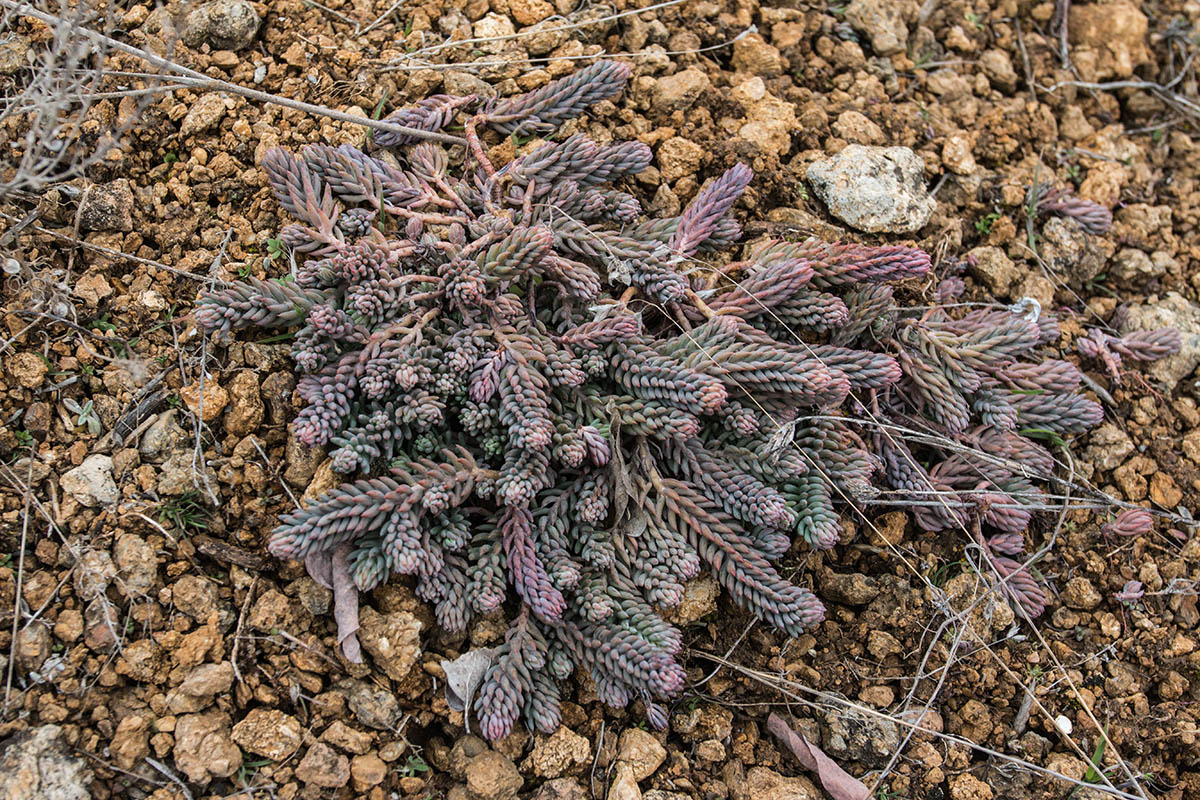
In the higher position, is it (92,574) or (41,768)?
(92,574)

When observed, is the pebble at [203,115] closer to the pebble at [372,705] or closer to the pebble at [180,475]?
the pebble at [180,475]

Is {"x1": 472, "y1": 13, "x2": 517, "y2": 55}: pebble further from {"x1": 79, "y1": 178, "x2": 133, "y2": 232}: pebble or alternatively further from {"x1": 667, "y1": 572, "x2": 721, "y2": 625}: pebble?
{"x1": 667, "y1": 572, "x2": 721, "y2": 625}: pebble

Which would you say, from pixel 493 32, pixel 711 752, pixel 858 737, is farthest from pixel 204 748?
pixel 493 32

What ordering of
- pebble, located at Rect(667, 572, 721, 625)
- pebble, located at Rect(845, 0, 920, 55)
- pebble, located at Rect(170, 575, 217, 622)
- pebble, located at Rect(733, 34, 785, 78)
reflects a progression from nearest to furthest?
pebble, located at Rect(170, 575, 217, 622), pebble, located at Rect(667, 572, 721, 625), pebble, located at Rect(733, 34, 785, 78), pebble, located at Rect(845, 0, 920, 55)

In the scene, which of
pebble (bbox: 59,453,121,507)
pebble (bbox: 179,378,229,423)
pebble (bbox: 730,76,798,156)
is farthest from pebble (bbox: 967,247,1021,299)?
pebble (bbox: 59,453,121,507)

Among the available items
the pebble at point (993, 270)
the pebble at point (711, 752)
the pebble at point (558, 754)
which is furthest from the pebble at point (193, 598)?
the pebble at point (993, 270)

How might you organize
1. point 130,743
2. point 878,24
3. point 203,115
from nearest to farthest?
1. point 130,743
2. point 203,115
3. point 878,24

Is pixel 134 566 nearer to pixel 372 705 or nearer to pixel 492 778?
pixel 372 705
